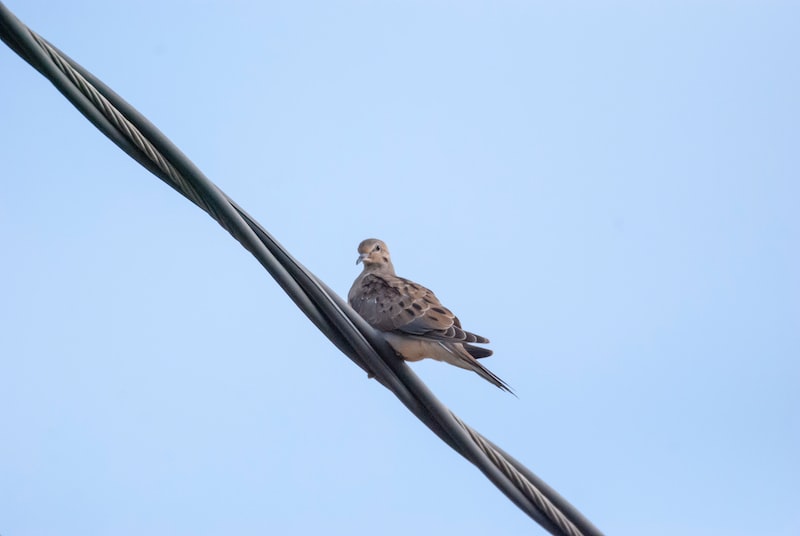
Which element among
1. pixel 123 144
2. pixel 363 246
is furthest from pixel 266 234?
pixel 363 246

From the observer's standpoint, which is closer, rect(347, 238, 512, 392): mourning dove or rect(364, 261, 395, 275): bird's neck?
rect(347, 238, 512, 392): mourning dove

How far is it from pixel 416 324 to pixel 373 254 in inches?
80.3

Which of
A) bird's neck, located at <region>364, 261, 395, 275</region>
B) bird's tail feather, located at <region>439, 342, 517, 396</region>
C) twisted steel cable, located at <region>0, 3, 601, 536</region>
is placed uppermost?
bird's neck, located at <region>364, 261, 395, 275</region>

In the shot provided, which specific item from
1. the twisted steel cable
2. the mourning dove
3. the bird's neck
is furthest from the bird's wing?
the twisted steel cable

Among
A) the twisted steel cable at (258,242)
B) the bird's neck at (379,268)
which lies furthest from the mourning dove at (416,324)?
the twisted steel cable at (258,242)

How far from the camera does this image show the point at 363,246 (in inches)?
307

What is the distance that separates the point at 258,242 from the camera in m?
3.35

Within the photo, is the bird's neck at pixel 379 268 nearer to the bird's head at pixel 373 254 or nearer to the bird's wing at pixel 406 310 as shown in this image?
the bird's head at pixel 373 254

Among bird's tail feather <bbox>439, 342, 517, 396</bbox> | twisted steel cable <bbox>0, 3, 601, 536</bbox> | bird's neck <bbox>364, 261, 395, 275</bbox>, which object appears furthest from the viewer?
bird's neck <bbox>364, 261, 395, 275</bbox>

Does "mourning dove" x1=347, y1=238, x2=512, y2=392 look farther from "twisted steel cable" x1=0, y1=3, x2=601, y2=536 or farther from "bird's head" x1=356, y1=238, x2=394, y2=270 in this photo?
"twisted steel cable" x1=0, y1=3, x2=601, y2=536

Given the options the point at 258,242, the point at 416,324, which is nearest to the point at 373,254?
the point at 416,324

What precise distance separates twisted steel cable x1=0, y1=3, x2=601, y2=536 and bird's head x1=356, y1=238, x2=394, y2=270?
4.09 m

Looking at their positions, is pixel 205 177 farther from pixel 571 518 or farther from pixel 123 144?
pixel 571 518

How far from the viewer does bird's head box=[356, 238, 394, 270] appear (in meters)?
7.73
